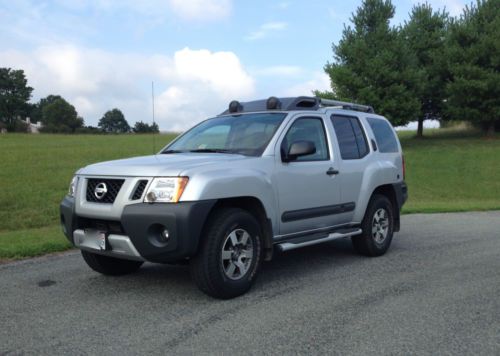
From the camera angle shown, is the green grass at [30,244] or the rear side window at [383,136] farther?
the rear side window at [383,136]

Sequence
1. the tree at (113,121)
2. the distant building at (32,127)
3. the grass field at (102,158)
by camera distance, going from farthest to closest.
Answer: the tree at (113,121) < the distant building at (32,127) < the grass field at (102,158)

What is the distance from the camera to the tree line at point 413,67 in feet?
108

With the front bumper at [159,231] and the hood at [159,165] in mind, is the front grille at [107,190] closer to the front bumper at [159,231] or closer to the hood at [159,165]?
the hood at [159,165]

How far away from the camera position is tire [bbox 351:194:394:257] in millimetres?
6824

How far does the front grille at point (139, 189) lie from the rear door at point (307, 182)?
4.68ft

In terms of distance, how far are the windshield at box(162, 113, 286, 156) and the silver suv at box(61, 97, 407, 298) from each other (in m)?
0.02

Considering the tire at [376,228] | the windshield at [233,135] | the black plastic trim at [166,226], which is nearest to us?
the black plastic trim at [166,226]

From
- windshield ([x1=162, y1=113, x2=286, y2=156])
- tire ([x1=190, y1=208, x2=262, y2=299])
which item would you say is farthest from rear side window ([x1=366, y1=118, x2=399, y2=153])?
tire ([x1=190, y1=208, x2=262, y2=299])

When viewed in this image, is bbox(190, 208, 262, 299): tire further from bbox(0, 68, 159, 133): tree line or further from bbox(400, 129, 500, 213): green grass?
bbox(0, 68, 159, 133): tree line

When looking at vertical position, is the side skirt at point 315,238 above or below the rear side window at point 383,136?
below

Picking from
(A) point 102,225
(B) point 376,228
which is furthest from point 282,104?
(A) point 102,225

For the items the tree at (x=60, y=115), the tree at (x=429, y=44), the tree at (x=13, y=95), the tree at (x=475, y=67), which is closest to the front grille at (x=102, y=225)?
the tree at (x=475, y=67)

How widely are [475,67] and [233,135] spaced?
32182 mm

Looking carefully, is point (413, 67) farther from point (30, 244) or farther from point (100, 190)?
point (100, 190)
